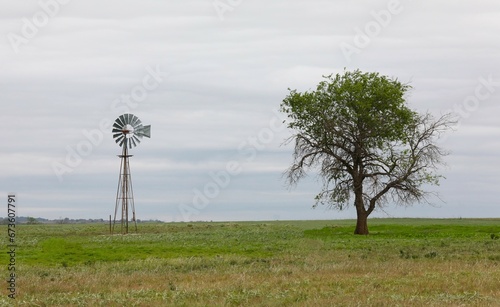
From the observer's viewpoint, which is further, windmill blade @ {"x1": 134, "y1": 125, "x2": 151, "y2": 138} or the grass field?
windmill blade @ {"x1": 134, "y1": 125, "x2": 151, "y2": 138}

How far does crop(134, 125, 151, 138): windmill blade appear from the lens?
80.9m

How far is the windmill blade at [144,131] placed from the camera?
80938 mm

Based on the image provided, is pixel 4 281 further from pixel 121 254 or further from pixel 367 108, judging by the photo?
pixel 367 108

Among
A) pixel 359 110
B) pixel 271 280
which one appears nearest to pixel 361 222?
pixel 359 110

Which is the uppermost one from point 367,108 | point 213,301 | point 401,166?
point 367,108

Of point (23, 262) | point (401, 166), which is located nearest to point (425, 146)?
point (401, 166)

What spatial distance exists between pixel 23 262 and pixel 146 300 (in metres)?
18.6

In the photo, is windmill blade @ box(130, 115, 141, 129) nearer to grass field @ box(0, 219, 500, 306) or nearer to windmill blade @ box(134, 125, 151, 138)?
windmill blade @ box(134, 125, 151, 138)

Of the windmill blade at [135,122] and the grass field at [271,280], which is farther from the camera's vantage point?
the windmill blade at [135,122]

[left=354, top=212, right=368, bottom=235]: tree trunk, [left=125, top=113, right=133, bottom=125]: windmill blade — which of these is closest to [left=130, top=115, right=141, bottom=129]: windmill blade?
[left=125, top=113, right=133, bottom=125]: windmill blade

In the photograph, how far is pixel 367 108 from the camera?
67.4 metres

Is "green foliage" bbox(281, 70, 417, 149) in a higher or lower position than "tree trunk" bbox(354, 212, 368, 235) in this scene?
higher

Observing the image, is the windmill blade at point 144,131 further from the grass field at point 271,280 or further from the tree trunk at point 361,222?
the grass field at point 271,280

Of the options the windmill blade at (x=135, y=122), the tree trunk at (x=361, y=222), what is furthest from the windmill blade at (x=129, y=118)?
the tree trunk at (x=361, y=222)
